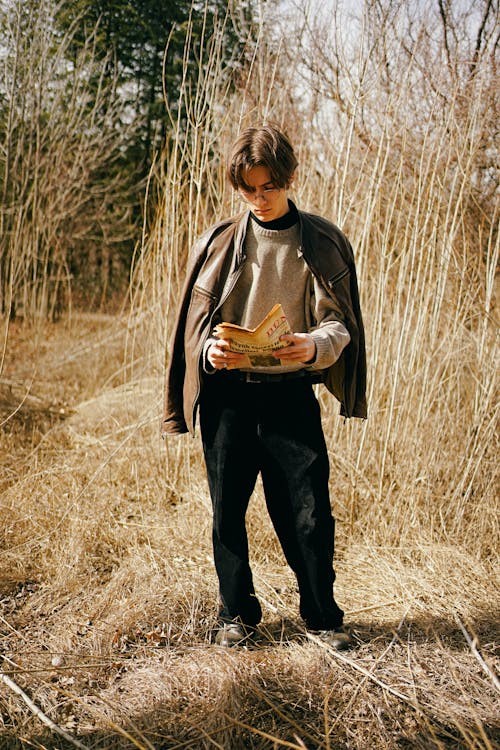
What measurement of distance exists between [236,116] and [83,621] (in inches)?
87.5

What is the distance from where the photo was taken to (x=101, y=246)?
991 cm

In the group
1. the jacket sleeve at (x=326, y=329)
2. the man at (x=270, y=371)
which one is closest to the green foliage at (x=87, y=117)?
the man at (x=270, y=371)

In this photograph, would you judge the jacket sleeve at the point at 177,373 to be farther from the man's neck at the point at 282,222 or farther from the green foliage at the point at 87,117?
the green foliage at the point at 87,117

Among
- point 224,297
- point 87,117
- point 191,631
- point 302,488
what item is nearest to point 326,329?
point 224,297

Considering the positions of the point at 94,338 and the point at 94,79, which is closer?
the point at 94,338

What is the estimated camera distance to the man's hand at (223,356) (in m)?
1.69

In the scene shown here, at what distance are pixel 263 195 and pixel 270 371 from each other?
1.47 ft

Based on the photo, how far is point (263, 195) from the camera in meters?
1.76

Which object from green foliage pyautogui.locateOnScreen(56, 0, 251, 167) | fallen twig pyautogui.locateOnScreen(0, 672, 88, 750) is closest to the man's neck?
fallen twig pyautogui.locateOnScreen(0, 672, 88, 750)

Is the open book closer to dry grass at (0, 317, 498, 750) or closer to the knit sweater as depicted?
the knit sweater

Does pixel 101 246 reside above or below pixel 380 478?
above

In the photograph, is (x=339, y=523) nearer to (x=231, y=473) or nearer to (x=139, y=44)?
(x=231, y=473)

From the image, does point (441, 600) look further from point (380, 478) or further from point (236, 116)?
point (236, 116)

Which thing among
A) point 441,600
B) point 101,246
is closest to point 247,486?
point 441,600
